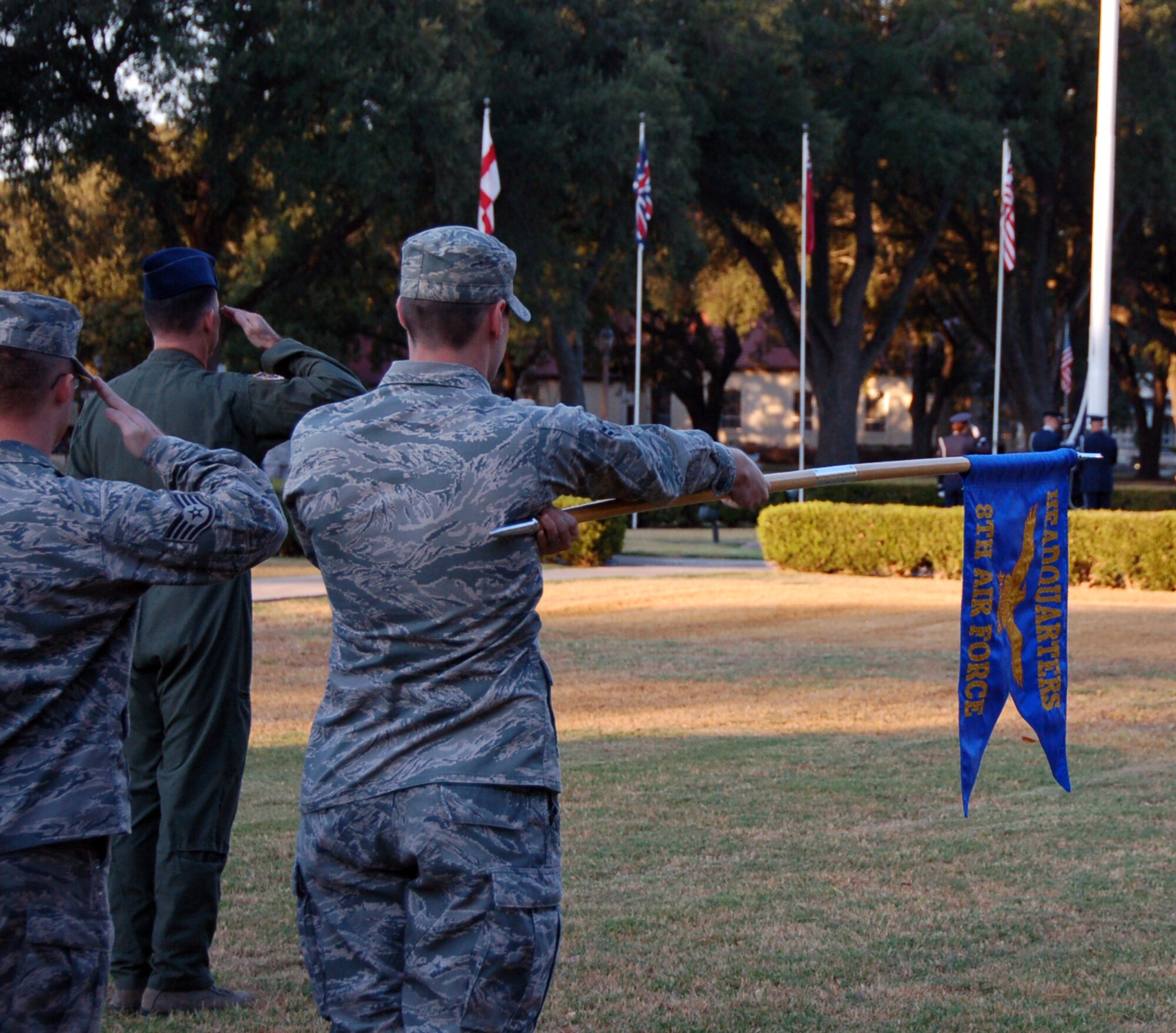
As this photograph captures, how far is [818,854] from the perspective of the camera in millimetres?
6156

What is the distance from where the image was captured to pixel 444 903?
2.58m

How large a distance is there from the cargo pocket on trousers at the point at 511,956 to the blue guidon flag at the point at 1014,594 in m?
1.95

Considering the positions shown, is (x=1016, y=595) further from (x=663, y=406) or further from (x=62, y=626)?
(x=663, y=406)

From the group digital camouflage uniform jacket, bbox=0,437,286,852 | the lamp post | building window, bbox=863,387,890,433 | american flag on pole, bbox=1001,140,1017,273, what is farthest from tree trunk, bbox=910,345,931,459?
digital camouflage uniform jacket, bbox=0,437,286,852

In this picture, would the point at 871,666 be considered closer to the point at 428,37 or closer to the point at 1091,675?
the point at 1091,675

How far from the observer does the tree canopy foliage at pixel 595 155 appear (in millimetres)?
27266

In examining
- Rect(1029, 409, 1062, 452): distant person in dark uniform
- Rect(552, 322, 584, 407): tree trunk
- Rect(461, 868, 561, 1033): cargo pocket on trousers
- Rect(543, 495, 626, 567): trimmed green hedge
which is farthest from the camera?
Rect(552, 322, 584, 407): tree trunk

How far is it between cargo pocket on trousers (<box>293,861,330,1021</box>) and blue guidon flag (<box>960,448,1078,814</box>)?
2146 mm

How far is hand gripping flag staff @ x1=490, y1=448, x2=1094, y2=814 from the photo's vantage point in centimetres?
411

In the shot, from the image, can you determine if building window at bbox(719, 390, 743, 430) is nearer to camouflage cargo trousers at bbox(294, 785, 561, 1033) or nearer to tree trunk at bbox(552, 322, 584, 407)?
tree trunk at bbox(552, 322, 584, 407)

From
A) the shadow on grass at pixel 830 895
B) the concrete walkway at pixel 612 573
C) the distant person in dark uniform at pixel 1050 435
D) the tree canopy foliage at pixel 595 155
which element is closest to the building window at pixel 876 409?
the tree canopy foliage at pixel 595 155

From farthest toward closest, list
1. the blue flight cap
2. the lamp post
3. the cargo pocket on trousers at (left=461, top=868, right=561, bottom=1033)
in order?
the lamp post < the blue flight cap < the cargo pocket on trousers at (left=461, top=868, right=561, bottom=1033)

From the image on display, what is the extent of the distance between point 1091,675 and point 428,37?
2034 centimetres

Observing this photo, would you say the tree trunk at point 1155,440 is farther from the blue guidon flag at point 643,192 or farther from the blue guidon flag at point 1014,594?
the blue guidon flag at point 1014,594
